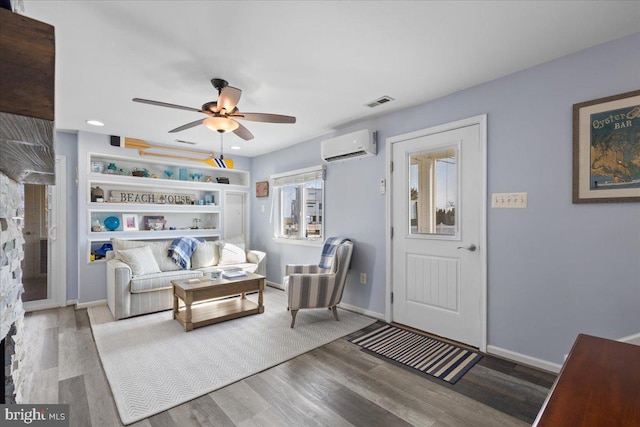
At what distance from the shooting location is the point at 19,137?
2.58ft

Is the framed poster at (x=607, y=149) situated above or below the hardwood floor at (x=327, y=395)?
above

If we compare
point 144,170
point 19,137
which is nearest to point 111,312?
point 144,170

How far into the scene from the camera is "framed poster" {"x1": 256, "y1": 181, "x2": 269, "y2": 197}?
208 inches

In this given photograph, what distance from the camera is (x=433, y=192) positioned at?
3.04m

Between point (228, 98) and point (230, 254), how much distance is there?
9.60ft

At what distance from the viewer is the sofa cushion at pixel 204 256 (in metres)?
4.56

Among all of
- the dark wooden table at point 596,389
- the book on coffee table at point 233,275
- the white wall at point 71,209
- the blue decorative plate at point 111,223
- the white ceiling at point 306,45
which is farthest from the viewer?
the blue decorative plate at point 111,223

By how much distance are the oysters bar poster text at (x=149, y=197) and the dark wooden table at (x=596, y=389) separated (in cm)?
513

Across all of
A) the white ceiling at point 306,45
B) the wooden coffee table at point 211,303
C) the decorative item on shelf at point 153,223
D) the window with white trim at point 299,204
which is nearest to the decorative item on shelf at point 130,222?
the decorative item on shelf at point 153,223

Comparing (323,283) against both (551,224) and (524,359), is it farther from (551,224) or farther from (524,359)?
(551,224)

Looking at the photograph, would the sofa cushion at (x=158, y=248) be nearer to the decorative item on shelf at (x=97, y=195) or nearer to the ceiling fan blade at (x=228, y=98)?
the decorative item on shelf at (x=97, y=195)

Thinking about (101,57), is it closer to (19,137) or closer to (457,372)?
(19,137)

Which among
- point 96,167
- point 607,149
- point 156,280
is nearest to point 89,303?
point 156,280

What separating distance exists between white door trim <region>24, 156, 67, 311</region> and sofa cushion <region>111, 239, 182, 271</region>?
63cm
